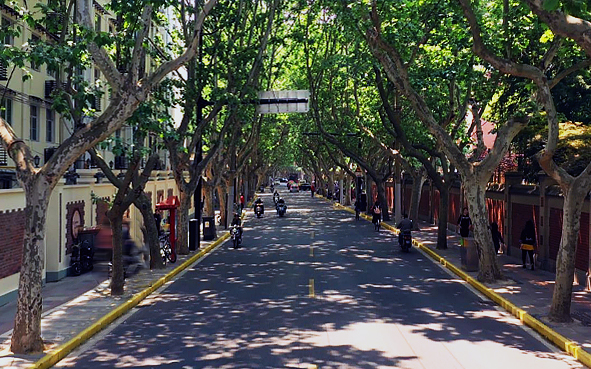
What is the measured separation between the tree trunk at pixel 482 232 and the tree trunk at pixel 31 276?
436 inches

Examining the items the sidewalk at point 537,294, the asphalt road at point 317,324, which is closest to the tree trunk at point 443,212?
the sidewalk at point 537,294

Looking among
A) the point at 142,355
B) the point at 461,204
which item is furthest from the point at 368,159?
the point at 142,355

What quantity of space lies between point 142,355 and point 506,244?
674 inches

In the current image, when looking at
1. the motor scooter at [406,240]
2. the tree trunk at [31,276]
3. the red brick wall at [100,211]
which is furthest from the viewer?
the motor scooter at [406,240]

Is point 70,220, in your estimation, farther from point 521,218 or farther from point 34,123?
point 521,218

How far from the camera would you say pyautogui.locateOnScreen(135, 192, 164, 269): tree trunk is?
712 inches

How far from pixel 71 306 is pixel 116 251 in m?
1.76

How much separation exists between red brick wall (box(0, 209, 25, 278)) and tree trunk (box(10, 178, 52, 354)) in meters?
5.49

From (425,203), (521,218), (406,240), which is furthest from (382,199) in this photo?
(521,218)

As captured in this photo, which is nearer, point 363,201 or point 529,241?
point 529,241

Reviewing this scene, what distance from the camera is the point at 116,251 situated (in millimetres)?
14961

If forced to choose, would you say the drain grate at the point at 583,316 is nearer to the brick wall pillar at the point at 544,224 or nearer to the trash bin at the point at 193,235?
the brick wall pillar at the point at 544,224

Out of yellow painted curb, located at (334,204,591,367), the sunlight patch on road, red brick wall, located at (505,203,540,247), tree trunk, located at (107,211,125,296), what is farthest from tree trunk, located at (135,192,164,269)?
red brick wall, located at (505,203,540,247)

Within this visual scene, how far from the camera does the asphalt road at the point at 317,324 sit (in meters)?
9.61
